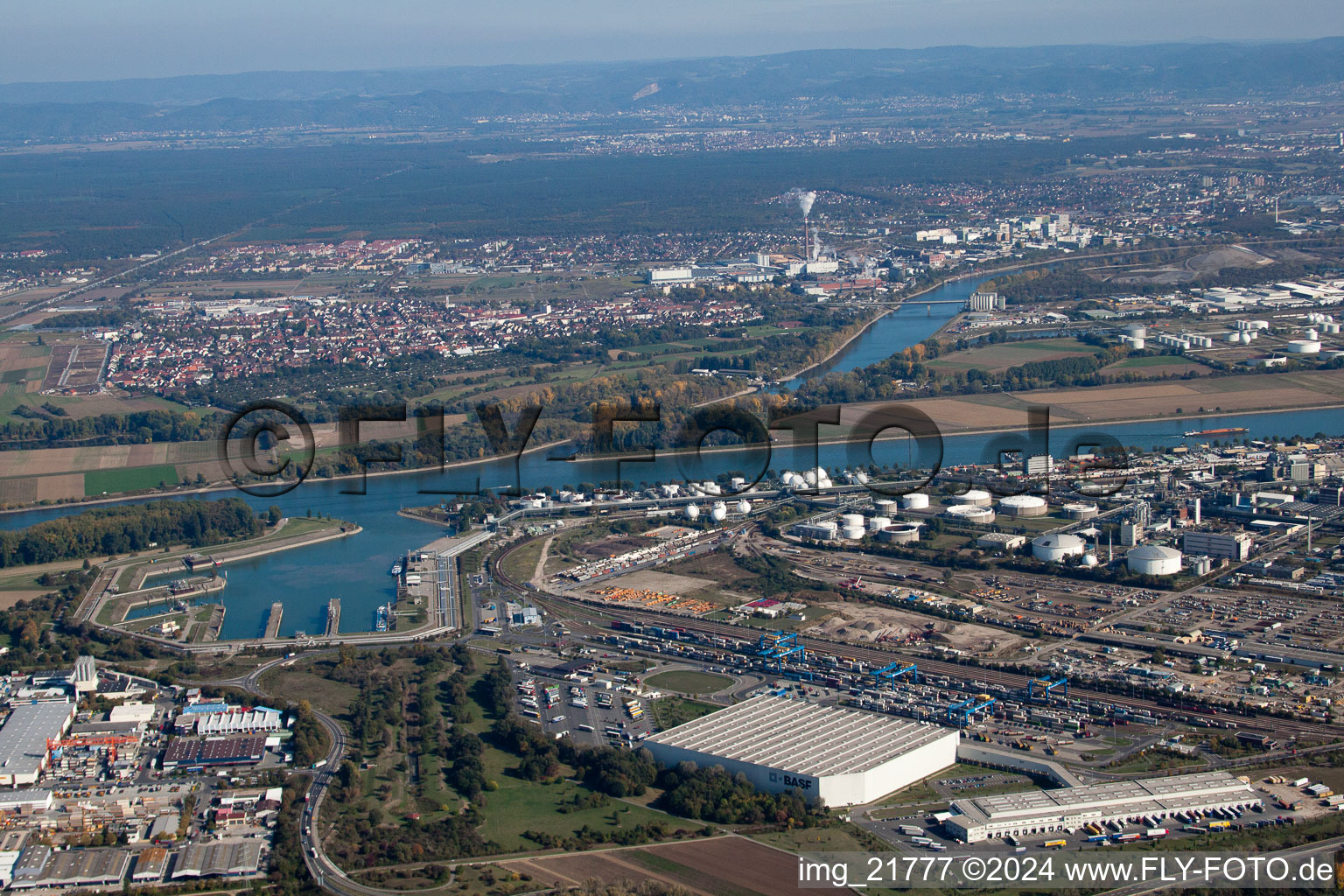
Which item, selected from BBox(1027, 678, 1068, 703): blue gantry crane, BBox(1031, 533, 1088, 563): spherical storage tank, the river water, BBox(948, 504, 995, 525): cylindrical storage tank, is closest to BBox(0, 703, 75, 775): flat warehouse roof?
the river water

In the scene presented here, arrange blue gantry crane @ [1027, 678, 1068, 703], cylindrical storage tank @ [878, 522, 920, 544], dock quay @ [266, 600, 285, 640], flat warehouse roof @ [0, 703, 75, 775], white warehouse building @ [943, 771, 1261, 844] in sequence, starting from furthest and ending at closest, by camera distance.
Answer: cylindrical storage tank @ [878, 522, 920, 544] → dock quay @ [266, 600, 285, 640] → blue gantry crane @ [1027, 678, 1068, 703] → flat warehouse roof @ [0, 703, 75, 775] → white warehouse building @ [943, 771, 1261, 844]

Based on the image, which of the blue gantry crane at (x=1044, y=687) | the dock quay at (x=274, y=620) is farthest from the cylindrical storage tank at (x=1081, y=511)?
the dock quay at (x=274, y=620)

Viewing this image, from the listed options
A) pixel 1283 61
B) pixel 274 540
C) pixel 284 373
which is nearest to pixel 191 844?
pixel 274 540

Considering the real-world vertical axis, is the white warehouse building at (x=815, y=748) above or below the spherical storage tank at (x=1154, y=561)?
above

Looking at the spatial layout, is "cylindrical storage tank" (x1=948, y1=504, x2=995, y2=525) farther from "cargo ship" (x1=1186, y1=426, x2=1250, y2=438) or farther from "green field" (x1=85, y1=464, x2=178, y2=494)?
"green field" (x1=85, y1=464, x2=178, y2=494)

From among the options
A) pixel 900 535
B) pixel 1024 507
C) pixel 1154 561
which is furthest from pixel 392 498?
pixel 1154 561

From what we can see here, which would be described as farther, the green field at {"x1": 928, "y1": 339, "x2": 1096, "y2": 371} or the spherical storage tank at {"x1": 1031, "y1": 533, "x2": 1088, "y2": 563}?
the green field at {"x1": 928, "y1": 339, "x2": 1096, "y2": 371}

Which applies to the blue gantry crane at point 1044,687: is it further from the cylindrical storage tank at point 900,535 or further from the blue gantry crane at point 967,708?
the cylindrical storage tank at point 900,535

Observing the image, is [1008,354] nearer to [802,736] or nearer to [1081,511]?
[1081,511]
